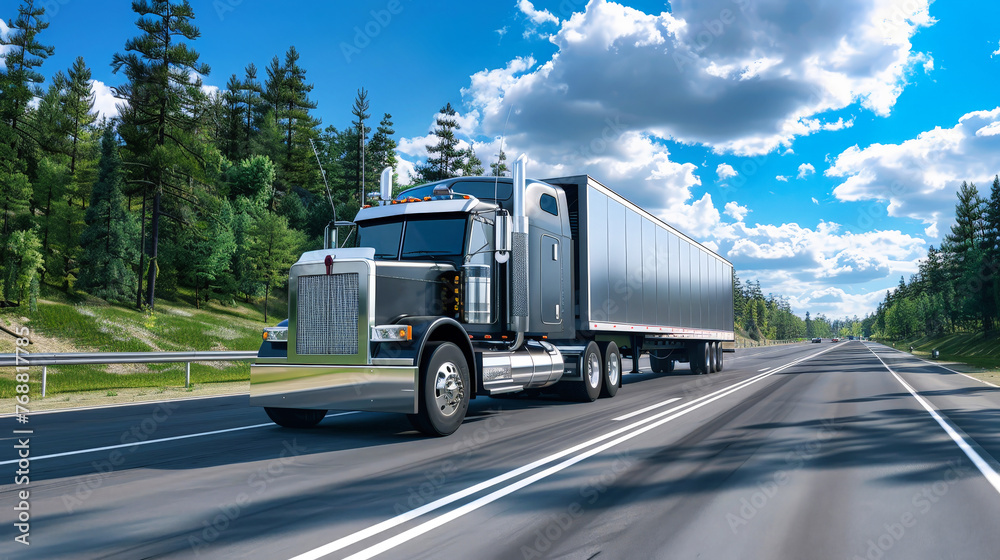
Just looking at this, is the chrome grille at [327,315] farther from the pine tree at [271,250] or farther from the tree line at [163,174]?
the pine tree at [271,250]

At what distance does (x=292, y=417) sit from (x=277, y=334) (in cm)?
142

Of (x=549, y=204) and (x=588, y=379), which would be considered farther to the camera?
(x=588, y=379)

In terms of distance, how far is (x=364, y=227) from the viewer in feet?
31.8

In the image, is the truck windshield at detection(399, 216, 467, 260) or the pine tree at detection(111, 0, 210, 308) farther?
the pine tree at detection(111, 0, 210, 308)

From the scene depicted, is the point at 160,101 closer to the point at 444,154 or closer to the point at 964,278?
the point at 444,154

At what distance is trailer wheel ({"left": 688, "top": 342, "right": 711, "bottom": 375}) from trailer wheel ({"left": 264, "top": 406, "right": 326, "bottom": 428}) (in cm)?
1641

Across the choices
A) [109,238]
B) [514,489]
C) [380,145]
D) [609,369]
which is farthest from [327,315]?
[380,145]

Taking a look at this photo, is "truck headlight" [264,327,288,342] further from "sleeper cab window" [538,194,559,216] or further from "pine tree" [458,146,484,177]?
"pine tree" [458,146,484,177]

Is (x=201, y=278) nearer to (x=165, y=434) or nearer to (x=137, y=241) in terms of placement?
(x=137, y=241)

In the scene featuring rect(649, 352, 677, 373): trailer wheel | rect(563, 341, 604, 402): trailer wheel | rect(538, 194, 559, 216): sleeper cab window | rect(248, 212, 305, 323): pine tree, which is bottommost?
rect(649, 352, 677, 373): trailer wheel

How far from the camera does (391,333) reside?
24.6 ft

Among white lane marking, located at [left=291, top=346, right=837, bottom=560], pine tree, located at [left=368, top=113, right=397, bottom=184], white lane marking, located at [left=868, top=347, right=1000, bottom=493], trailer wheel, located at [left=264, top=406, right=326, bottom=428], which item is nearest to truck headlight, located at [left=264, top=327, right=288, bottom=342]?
trailer wheel, located at [left=264, top=406, right=326, bottom=428]

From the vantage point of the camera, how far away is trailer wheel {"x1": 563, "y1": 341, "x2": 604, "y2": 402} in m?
12.0

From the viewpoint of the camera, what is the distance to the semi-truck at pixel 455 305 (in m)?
7.57
